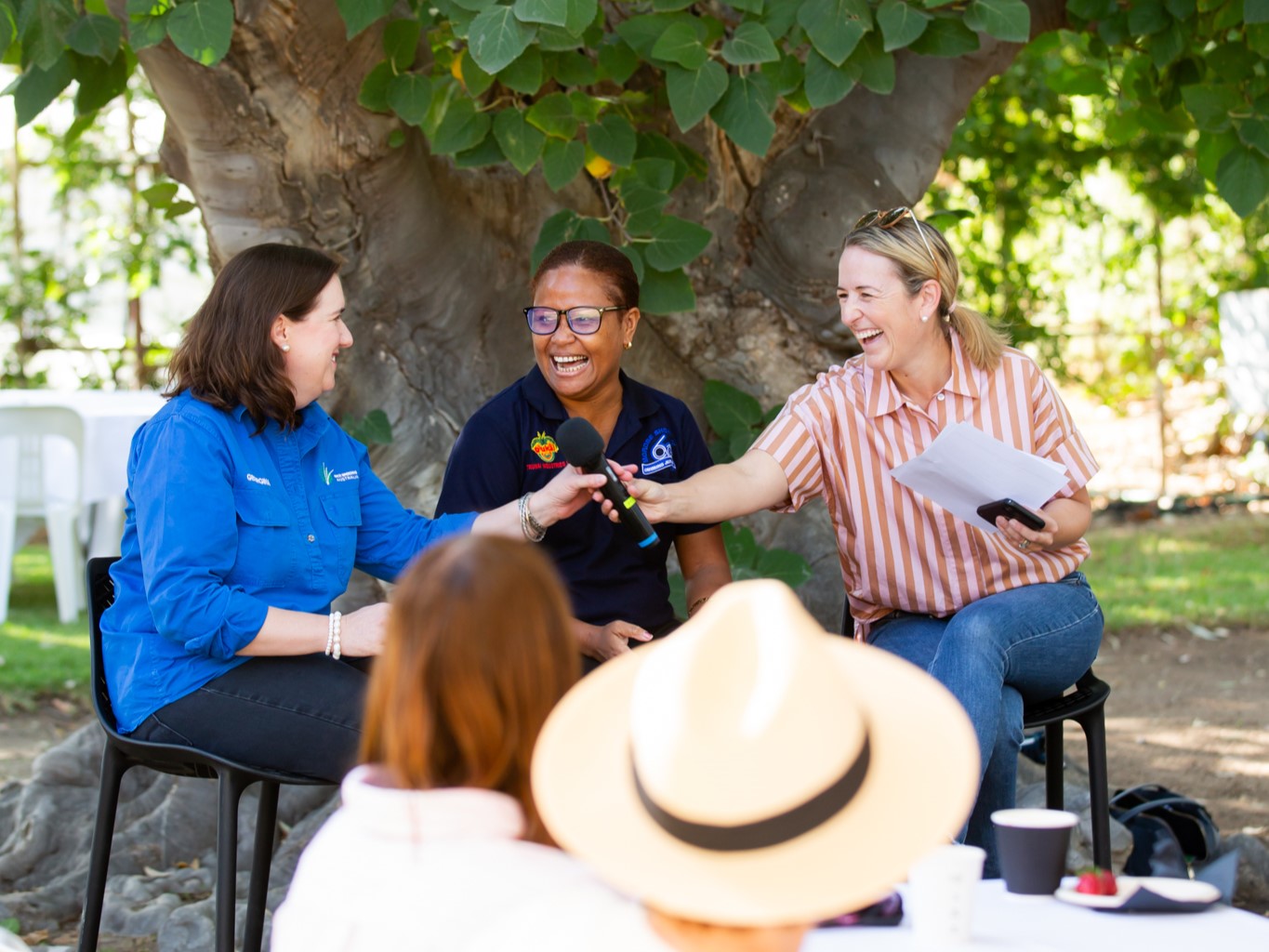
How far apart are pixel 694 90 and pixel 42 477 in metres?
4.91

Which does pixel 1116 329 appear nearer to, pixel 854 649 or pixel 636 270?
pixel 636 270

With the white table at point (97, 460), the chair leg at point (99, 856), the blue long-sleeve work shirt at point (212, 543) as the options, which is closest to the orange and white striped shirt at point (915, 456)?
the blue long-sleeve work shirt at point (212, 543)

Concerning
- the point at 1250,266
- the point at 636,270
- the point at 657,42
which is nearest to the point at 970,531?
the point at 636,270

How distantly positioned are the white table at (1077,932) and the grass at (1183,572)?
533 cm

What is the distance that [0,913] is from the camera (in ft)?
11.3

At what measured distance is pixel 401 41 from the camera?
330cm

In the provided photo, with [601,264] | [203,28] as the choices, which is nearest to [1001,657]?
[601,264]

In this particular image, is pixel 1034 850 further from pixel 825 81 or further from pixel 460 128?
pixel 460 128

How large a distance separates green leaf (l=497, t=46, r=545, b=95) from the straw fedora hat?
6.80 ft

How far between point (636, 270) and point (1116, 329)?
10.3m

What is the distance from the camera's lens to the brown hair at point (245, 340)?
8.71 feet

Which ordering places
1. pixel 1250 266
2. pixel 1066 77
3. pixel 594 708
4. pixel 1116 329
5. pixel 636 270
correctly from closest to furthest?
1. pixel 594 708
2. pixel 636 270
3. pixel 1066 77
4. pixel 1250 266
5. pixel 1116 329

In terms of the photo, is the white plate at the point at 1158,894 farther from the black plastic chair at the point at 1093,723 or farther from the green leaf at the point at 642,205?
the green leaf at the point at 642,205

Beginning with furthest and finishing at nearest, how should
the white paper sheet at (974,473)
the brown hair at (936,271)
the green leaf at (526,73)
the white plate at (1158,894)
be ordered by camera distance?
1. the green leaf at (526,73)
2. the brown hair at (936,271)
3. the white paper sheet at (974,473)
4. the white plate at (1158,894)
